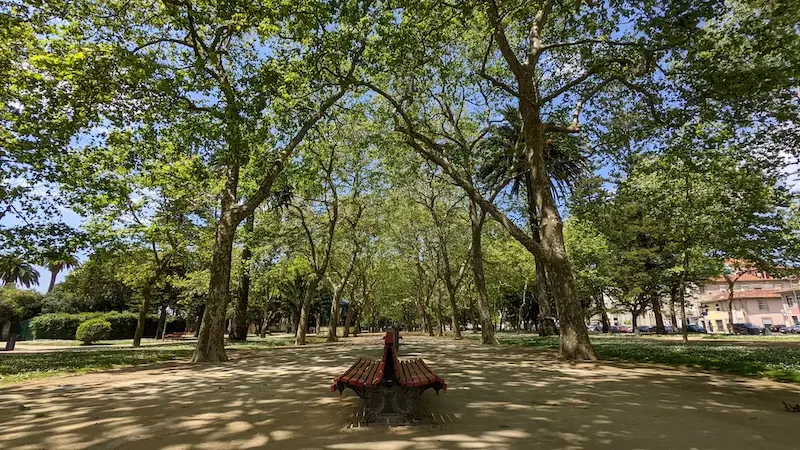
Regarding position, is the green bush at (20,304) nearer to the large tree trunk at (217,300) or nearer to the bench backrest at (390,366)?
the large tree trunk at (217,300)

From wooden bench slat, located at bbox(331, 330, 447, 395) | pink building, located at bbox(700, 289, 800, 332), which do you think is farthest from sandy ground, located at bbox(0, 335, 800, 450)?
pink building, located at bbox(700, 289, 800, 332)

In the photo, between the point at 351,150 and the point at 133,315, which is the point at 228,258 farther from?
the point at 133,315

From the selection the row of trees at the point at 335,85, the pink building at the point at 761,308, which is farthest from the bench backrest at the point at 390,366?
the pink building at the point at 761,308

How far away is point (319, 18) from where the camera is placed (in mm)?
10898

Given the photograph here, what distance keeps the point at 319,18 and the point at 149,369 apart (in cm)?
1039

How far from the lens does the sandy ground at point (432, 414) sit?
4320 millimetres

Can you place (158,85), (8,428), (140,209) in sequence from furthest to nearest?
(140,209)
(158,85)
(8,428)

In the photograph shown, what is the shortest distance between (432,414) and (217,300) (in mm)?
9270

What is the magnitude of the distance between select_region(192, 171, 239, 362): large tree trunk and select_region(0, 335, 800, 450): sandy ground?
133 inches

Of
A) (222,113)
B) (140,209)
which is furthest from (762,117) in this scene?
(140,209)

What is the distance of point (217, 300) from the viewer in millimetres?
12516

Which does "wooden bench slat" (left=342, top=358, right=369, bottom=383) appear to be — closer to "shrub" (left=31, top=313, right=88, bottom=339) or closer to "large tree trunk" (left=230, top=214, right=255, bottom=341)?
"large tree trunk" (left=230, top=214, right=255, bottom=341)

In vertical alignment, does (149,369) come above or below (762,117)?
below

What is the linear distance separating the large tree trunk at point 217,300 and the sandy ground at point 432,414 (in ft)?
11.1
